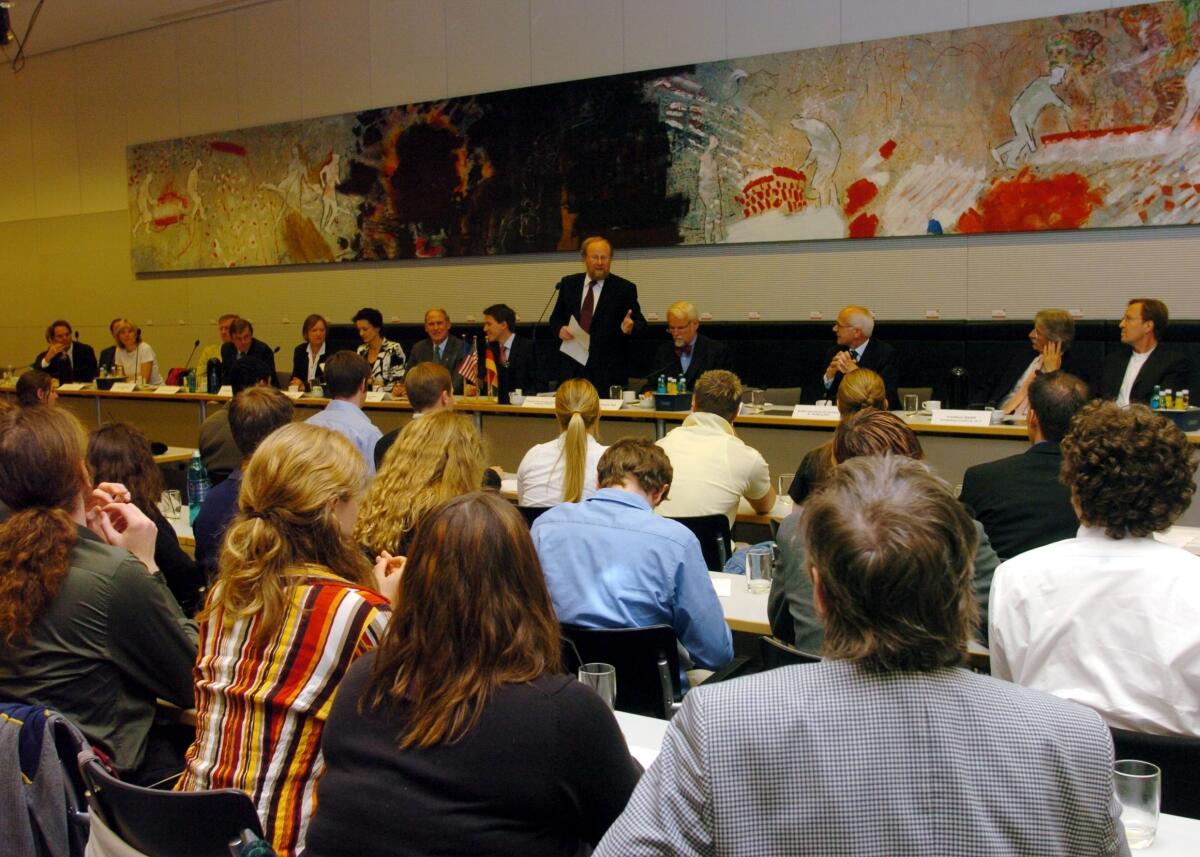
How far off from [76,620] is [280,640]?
588 mm

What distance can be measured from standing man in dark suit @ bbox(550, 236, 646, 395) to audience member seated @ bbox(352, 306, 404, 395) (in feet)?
4.48

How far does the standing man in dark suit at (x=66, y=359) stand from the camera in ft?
32.7

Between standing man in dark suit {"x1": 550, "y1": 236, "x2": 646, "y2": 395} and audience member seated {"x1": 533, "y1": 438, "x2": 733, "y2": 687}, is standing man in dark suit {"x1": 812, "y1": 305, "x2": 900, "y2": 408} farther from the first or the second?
audience member seated {"x1": 533, "y1": 438, "x2": 733, "y2": 687}

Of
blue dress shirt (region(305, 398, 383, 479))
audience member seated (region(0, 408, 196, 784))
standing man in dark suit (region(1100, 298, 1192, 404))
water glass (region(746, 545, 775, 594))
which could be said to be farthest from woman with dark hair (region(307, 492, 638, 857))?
standing man in dark suit (region(1100, 298, 1192, 404))

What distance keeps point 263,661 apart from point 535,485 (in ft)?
8.14

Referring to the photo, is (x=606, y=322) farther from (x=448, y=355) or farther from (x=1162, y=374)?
(x=1162, y=374)

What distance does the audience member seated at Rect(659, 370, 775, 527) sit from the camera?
4.02 metres

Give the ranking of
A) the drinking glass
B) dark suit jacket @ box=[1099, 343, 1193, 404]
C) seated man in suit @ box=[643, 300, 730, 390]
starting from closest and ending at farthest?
the drinking glass, dark suit jacket @ box=[1099, 343, 1193, 404], seated man in suit @ box=[643, 300, 730, 390]

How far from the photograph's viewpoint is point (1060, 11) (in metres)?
6.88

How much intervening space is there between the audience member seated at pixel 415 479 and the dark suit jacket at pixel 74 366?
25.9 feet

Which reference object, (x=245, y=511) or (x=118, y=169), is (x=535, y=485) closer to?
(x=245, y=511)

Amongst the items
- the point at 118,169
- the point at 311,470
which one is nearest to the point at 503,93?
the point at 118,169

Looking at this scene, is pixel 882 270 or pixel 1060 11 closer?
pixel 1060 11

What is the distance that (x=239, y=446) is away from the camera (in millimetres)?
3809
